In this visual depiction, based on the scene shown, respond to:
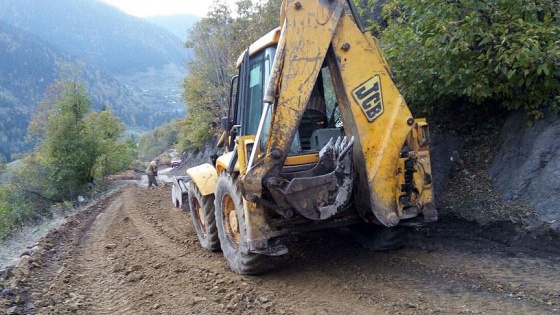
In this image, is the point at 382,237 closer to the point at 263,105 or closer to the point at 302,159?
the point at 302,159

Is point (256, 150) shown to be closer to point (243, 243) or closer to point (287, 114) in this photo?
point (287, 114)

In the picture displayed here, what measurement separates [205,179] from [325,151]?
2296 mm

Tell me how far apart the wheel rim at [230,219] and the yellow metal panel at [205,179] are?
2.06ft

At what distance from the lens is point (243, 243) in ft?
15.8

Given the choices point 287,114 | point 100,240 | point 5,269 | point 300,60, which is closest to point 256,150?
point 287,114

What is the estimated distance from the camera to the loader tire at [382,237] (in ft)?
17.2

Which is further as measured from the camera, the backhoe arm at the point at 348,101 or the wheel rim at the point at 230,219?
the wheel rim at the point at 230,219

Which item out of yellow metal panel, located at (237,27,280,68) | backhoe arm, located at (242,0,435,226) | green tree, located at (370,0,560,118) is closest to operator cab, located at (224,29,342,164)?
yellow metal panel, located at (237,27,280,68)

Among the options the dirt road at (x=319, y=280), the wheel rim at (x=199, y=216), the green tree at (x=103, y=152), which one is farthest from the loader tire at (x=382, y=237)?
the green tree at (x=103, y=152)

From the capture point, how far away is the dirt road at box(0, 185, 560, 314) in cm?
405

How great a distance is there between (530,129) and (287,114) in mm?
3465

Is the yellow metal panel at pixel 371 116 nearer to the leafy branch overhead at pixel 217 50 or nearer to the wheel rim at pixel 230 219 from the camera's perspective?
the wheel rim at pixel 230 219

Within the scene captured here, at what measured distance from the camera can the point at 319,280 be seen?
189 inches

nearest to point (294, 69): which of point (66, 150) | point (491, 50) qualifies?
point (491, 50)
